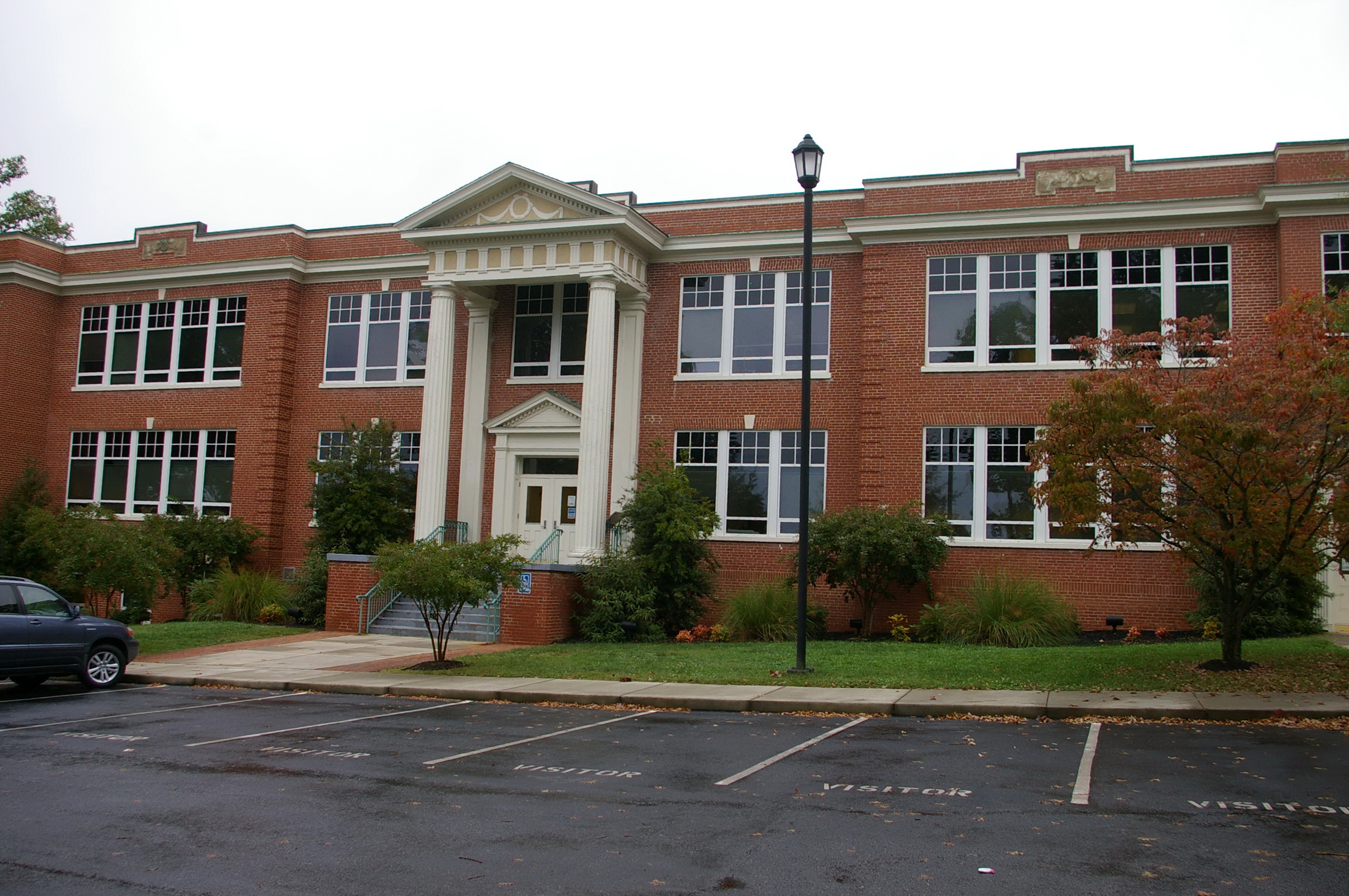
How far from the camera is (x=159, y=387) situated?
93.7 ft

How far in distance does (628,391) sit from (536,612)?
5.91m

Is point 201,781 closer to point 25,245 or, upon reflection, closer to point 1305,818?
point 1305,818

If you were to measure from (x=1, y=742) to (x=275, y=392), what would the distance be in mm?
17640

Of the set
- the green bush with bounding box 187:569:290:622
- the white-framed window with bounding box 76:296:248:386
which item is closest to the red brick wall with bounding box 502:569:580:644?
the green bush with bounding box 187:569:290:622

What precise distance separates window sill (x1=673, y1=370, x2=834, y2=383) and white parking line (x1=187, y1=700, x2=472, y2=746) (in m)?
11.8

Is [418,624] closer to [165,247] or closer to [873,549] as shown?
[873,549]

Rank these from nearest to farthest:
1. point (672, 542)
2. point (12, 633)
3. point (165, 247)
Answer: point (12, 633) < point (672, 542) < point (165, 247)

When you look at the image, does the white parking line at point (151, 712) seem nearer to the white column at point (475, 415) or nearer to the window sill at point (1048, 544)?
the white column at point (475, 415)

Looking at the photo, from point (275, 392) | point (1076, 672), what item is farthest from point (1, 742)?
point (275, 392)

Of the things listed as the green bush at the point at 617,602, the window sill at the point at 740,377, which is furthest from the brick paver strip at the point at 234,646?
the window sill at the point at 740,377

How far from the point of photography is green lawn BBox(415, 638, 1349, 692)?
13352 millimetres

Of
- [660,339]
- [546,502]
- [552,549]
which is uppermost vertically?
[660,339]

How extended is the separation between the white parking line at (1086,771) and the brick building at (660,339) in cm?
1065

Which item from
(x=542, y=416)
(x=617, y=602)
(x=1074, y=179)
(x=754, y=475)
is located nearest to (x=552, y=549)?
(x=542, y=416)
